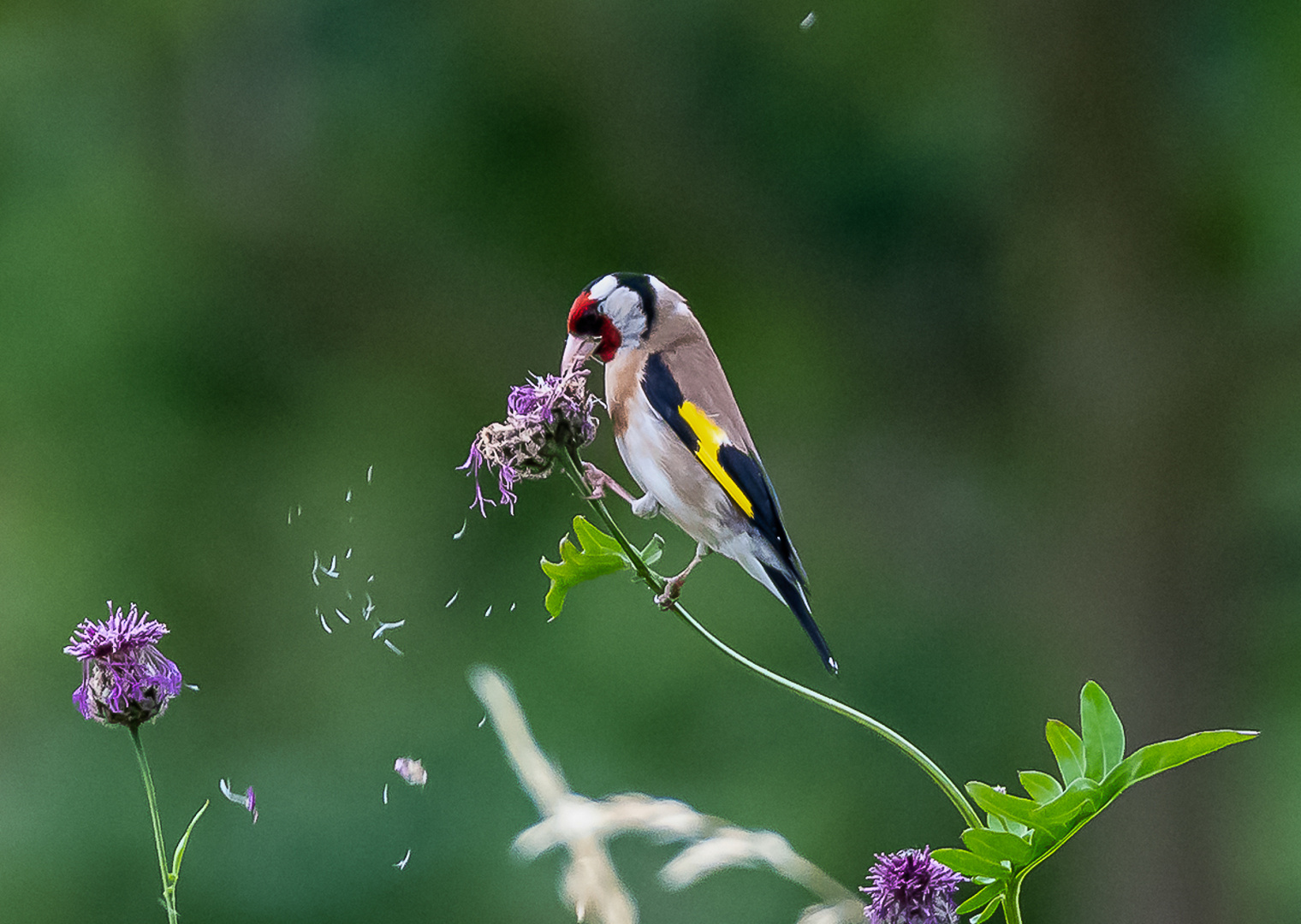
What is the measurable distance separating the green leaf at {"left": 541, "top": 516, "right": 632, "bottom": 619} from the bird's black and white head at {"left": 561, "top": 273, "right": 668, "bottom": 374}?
92 millimetres

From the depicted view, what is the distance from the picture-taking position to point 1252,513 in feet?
11.1

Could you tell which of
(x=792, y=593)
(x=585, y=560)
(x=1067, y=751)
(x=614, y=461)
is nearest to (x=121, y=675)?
(x=585, y=560)

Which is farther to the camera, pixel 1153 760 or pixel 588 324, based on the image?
pixel 588 324

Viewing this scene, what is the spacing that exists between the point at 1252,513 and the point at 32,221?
117 inches

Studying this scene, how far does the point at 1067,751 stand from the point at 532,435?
0.29 meters

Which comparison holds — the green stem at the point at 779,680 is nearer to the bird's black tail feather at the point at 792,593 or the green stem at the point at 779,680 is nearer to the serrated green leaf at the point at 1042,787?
the serrated green leaf at the point at 1042,787

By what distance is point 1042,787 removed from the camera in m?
0.68

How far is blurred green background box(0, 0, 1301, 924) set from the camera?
3.13m

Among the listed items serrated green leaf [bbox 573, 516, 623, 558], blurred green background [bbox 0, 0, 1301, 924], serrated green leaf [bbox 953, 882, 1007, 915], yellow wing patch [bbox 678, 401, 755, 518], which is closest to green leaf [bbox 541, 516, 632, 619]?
serrated green leaf [bbox 573, 516, 623, 558]

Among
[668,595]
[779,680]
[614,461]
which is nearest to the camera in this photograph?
[779,680]

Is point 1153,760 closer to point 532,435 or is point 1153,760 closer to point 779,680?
point 779,680

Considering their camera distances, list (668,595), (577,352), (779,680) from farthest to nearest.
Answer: (577,352)
(668,595)
(779,680)

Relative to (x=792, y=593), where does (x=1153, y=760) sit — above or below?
below

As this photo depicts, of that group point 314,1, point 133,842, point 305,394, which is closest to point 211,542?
point 305,394
